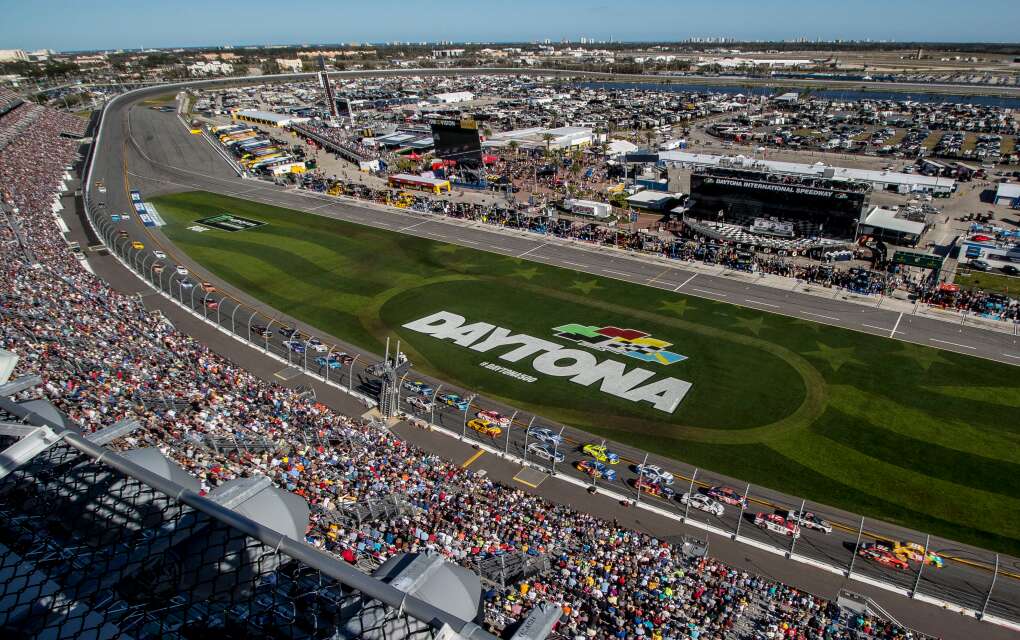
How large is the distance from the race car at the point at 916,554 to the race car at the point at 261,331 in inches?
1652

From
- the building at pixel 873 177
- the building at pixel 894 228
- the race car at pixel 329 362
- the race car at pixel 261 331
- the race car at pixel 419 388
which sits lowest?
the race car at pixel 419 388

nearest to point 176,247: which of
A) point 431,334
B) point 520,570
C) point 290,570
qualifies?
point 431,334

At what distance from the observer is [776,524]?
27766mm

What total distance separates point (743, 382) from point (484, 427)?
62.5ft

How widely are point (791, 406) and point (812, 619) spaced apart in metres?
18.7

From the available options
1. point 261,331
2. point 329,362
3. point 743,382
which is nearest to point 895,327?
point 743,382

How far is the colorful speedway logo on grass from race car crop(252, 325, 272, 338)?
23.0m

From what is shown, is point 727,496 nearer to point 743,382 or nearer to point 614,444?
point 614,444

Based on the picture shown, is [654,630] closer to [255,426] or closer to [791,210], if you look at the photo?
[255,426]

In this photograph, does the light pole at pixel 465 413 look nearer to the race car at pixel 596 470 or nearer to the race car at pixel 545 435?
the race car at pixel 545 435

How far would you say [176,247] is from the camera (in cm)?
6656

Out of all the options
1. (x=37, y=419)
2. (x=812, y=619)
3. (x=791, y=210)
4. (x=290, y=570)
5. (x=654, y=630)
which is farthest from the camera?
(x=791, y=210)

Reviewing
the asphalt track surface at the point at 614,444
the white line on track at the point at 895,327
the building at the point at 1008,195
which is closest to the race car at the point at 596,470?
the asphalt track surface at the point at 614,444

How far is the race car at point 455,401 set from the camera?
37147 mm
